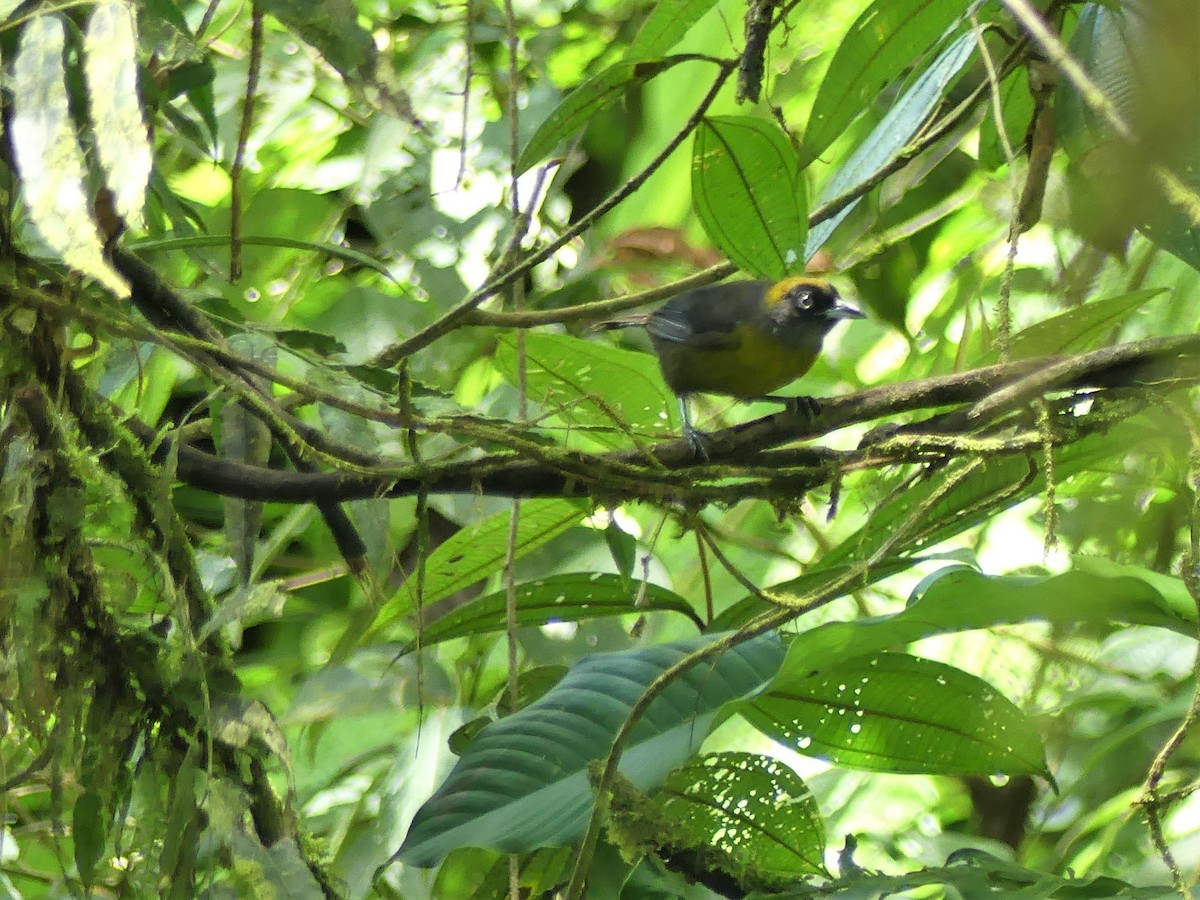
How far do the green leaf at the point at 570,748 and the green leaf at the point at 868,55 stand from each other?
2.75 feet

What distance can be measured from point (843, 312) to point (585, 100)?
5.54ft

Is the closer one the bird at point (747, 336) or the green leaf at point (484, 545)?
the green leaf at point (484, 545)

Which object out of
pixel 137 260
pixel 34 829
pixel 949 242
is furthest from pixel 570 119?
pixel 949 242

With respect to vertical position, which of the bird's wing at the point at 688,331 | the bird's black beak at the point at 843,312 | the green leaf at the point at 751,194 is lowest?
the bird's wing at the point at 688,331

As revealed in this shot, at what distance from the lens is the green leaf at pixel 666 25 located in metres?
1.85

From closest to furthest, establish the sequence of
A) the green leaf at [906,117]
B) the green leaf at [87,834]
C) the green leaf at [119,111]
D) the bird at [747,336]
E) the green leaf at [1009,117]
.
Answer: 1. the green leaf at [119,111]
2. the green leaf at [87,834]
3. the green leaf at [906,117]
4. the green leaf at [1009,117]
5. the bird at [747,336]

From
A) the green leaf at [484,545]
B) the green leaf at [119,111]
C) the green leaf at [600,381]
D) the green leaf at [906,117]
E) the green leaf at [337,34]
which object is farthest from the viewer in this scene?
the green leaf at [600,381]

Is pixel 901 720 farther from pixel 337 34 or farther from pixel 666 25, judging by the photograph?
pixel 337 34

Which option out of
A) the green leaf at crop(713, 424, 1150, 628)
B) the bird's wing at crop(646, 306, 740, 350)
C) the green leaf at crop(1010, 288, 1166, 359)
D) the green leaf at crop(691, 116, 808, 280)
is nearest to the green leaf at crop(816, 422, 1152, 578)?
the green leaf at crop(713, 424, 1150, 628)

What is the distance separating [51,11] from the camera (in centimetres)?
118

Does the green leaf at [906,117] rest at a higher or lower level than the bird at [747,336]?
higher

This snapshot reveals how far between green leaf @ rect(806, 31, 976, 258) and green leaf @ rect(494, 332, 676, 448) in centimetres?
38

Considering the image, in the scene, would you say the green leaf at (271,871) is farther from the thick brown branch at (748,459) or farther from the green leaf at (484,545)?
the green leaf at (484,545)

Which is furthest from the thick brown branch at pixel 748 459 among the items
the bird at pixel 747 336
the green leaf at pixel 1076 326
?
the bird at pixel 747 336
